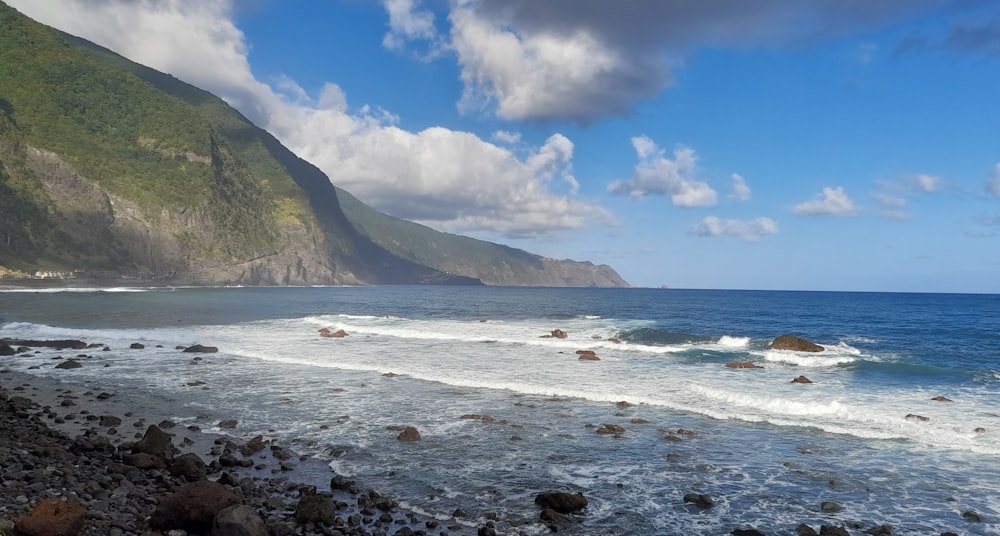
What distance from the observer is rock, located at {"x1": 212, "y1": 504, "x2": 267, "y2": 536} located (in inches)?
326

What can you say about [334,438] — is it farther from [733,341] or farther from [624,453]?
[733,341]

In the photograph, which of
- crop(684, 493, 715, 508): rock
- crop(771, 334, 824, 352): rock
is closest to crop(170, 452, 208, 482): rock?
crop(684, 493, 715, 508): rock

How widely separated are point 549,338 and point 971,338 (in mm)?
33245

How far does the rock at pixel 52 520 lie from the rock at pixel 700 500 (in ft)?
33.9

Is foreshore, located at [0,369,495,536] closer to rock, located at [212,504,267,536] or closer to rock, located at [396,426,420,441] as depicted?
rock, located at [212,504,267,536]

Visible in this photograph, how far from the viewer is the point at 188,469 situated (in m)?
11.9

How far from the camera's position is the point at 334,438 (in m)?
15.4

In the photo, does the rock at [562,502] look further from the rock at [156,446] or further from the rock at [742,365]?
the rock at [742,365]

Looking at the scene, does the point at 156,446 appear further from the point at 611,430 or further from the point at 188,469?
the point at 611,430

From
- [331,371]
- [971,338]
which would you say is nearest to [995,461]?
[331,371]

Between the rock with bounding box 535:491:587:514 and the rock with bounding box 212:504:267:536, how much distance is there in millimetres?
4975

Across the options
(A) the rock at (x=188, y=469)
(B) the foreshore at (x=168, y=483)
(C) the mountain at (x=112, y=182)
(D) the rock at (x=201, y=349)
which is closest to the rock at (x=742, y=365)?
(B) the foreshore at (x=168, y=483)

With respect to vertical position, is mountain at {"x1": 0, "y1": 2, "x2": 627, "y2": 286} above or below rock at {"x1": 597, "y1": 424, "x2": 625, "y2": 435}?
above

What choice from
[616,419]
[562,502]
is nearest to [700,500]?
[562,502]
